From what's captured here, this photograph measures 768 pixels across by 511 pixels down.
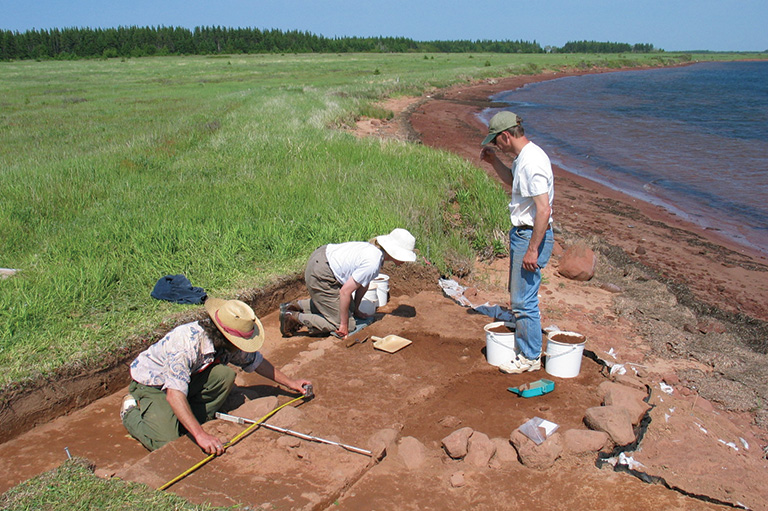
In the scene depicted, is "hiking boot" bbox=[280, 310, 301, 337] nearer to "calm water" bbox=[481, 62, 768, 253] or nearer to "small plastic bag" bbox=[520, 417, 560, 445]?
"small plastic bag" bbox=[520, 417, 560, 445]

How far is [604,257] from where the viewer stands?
862 centimetres

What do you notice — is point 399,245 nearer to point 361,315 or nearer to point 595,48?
point 361,315

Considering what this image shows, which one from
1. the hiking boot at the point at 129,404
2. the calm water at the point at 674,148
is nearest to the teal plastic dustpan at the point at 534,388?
the hiking boot at the point at 129,404

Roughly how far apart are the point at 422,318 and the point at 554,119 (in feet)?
75.2

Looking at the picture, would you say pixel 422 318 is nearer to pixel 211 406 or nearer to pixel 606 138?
pixel 211 406

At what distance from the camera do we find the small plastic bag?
3.64 m

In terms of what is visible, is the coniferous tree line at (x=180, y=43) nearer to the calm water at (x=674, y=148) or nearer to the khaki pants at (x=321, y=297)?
the calm water at (x=674, y=148)

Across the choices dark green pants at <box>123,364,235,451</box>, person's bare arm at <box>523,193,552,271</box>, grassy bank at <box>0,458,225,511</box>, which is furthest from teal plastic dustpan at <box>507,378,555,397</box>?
grassy bank at <box>0,458,225,511</box>

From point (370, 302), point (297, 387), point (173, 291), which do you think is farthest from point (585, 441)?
point (173, 291)

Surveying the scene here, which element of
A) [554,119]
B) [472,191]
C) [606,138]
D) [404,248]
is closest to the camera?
[404,248]

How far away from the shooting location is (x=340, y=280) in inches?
Result: 213

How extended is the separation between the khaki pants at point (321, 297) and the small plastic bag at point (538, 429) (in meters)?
2.30

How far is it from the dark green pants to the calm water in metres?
9.59

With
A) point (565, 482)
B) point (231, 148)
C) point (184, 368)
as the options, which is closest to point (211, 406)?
point (184, 368)
